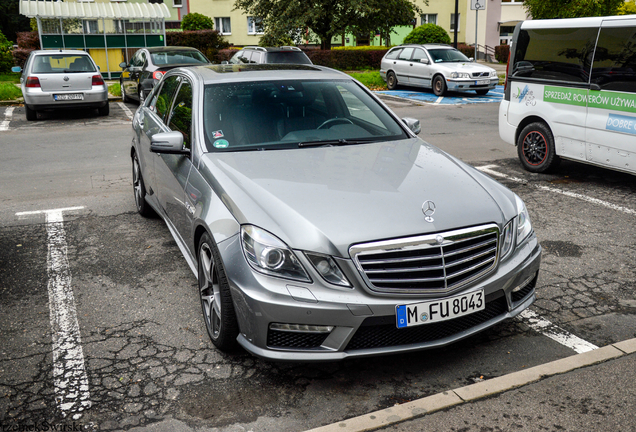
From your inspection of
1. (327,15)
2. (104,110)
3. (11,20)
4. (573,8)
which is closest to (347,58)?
(327,15)

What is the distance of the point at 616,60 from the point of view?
22.8ft

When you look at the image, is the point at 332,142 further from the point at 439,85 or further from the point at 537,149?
the point at 439,85

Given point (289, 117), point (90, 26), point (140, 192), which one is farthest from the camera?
point (90, 26)

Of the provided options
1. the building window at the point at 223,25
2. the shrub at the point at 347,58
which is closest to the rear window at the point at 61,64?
the shrub at the point at 347,58

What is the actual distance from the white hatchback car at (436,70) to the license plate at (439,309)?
16.5 m

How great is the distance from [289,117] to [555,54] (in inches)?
184

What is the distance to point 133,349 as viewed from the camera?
376 cm

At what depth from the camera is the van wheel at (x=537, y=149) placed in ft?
26.6

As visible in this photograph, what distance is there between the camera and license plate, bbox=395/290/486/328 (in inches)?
122

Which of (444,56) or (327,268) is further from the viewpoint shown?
(444,56)

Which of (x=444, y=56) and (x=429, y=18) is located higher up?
(x=429, y=18)

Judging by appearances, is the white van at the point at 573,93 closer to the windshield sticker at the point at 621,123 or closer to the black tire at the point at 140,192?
the windshield sticker at the point at 621,123

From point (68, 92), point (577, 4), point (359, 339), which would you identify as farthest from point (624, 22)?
point (577, 4)

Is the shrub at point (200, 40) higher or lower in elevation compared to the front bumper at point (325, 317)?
higher
